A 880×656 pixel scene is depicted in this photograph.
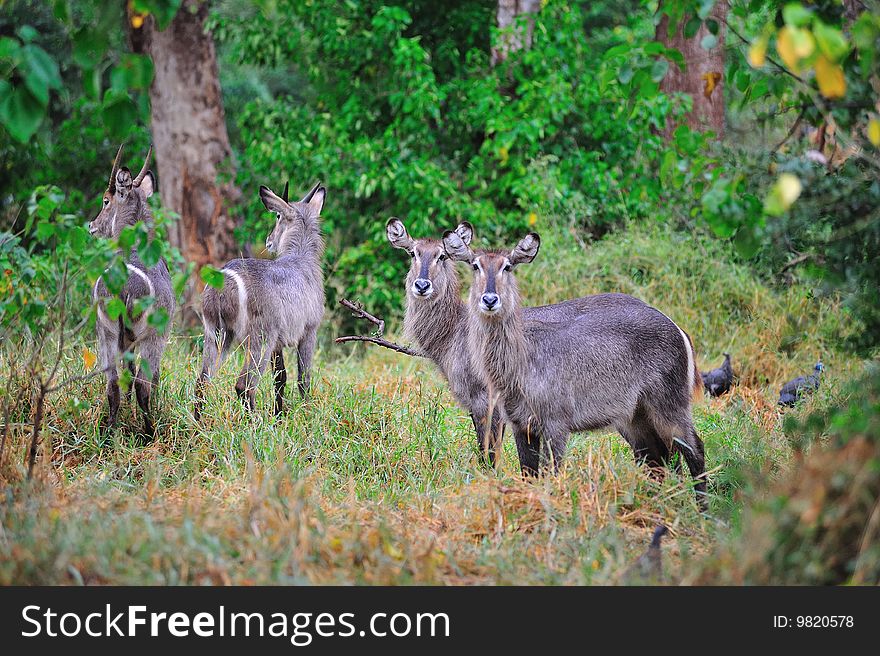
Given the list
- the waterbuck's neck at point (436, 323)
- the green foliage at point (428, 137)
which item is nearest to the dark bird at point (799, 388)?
the waterbuck's neck at point (436, 323)

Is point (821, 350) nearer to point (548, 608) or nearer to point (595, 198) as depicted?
point (595, 198)

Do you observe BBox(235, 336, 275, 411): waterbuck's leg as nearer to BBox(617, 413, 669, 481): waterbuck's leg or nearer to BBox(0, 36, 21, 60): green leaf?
BBox(617, 413, 669, 481): waterbuck's leg

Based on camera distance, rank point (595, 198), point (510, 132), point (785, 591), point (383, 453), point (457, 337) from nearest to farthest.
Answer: point (785, 591), point (383, 453), point (457, 337), point (510, 132), point (595, 198)

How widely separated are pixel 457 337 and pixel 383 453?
79cm

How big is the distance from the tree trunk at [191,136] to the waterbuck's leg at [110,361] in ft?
13.3

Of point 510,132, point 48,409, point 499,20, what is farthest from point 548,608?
point 499,20

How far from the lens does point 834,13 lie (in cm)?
365

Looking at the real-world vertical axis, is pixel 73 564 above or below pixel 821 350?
below

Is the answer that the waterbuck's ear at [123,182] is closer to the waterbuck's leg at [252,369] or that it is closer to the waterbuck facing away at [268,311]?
the waterbuck facing away at [268,311]

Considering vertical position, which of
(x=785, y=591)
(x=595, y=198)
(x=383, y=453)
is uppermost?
(x=595, y=198)

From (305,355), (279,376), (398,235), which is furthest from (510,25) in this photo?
(279,376)

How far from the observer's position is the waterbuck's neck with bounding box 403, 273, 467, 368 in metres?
5.79

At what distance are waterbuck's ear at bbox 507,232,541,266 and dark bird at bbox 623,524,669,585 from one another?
193cm

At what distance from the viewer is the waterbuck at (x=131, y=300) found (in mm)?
5309
